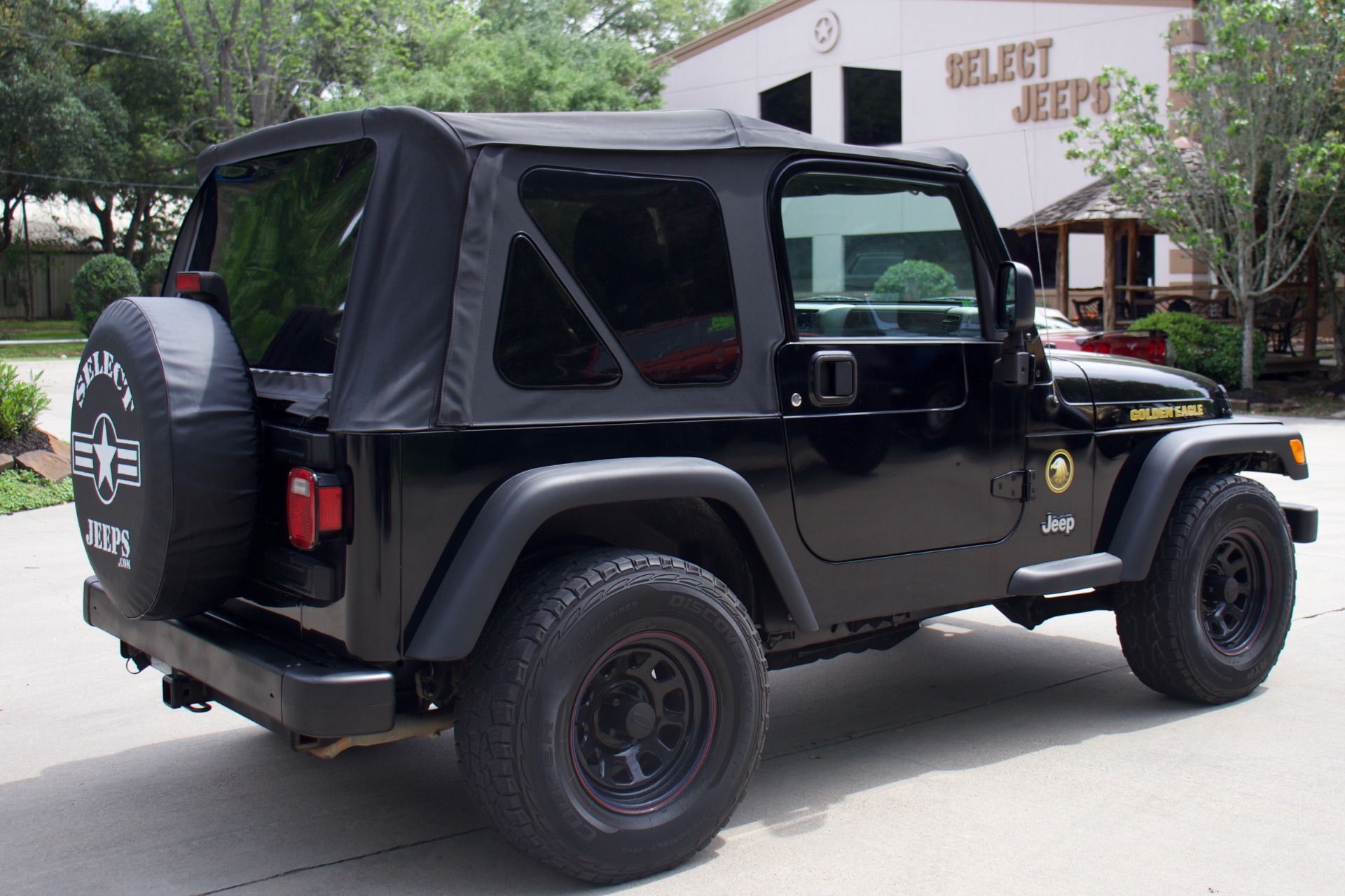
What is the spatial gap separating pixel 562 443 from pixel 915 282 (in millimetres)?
1517

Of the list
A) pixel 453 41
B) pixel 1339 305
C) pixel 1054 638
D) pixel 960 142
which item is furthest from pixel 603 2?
pixel 1054 638

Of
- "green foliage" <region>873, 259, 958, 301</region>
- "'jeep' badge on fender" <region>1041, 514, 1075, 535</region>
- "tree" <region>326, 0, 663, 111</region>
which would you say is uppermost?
"tree" <region>326, 0, 663, 111</region>

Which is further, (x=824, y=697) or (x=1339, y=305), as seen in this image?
(x=1339, y=305)

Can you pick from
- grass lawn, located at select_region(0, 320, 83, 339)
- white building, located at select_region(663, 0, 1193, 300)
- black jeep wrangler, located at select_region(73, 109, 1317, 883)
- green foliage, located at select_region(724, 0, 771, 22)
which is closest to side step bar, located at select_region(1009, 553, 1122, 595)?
black jeep wrangler, located at select_region(73, 109, 1317, 883)

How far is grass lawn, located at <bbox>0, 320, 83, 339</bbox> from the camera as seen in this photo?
1227 inches

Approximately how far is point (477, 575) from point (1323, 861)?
247cm

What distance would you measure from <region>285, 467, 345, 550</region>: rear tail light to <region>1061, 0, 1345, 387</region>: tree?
15.7 m

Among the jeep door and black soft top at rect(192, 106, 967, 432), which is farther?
the jeep door

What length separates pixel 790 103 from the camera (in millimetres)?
30844

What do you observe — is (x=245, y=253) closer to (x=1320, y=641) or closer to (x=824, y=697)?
(x=824, y=697)

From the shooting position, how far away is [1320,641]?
227 inches

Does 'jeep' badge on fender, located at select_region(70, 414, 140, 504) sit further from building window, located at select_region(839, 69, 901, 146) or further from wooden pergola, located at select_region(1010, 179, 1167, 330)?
building window, located at select_region(839, 69, 901, 146)

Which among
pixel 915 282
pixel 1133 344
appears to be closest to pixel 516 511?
pixel 915 282

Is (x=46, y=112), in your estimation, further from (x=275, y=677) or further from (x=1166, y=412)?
(x=275, y=677)
